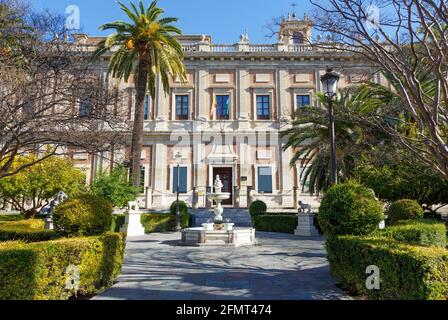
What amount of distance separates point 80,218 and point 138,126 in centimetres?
1353

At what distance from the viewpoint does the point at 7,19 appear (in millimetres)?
9516

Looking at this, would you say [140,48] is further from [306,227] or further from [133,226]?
[306,227]

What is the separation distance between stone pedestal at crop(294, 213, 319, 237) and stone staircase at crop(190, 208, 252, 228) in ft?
13.5

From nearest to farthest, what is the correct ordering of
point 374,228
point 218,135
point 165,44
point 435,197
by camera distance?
point 374,228, point 435,197, point 165,44, point 218,135

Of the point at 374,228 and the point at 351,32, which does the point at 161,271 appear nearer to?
the point at 374,228

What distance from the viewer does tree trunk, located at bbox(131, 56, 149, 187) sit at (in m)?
19.1

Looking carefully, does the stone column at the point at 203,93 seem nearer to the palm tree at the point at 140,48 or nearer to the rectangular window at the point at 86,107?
the palm tree at the point at 140,48

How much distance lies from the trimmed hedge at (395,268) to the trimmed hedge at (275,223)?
11706 mm

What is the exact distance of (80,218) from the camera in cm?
641

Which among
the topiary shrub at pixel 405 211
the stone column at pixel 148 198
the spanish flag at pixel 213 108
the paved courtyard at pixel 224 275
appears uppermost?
the spanish flag at pixel 213 108

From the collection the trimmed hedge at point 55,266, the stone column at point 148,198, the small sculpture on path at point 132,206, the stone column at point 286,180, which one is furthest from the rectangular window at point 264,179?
the trimmed hedge at point 55,266

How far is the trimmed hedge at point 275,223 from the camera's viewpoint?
58.2 feet
